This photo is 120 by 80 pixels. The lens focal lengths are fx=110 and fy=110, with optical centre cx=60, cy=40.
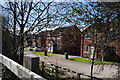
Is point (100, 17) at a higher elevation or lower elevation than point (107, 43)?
higher

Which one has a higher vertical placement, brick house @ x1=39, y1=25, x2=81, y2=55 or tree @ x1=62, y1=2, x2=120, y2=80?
tree @ x1=62, y1=2, x2=120, y2=80

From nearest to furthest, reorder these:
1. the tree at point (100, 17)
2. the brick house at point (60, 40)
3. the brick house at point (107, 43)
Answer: the tree at point (100, 17)
the brick house at point (107, 43)
the brick house at point (60, 40)

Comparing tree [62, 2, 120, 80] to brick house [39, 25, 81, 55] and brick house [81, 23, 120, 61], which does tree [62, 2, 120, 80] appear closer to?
brick house [81, 23, 120, 61]

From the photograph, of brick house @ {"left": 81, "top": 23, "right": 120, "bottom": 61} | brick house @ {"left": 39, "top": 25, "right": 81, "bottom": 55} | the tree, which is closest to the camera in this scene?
the tree

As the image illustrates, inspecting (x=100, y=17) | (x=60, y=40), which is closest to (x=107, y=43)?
(x=100, y=17)

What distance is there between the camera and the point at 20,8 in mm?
3338

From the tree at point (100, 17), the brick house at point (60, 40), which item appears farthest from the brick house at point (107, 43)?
the brick house at point (60, 40)

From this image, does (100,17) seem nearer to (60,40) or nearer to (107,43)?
(107,43)

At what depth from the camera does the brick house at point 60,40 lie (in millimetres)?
2289

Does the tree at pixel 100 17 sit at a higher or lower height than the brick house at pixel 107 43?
higher

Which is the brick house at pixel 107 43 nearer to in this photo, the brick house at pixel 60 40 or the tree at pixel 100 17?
the tree at pixel 100 17

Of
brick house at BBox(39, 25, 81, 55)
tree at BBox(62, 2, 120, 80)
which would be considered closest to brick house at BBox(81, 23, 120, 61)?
tree at BBox(62, 2, 120, 80)

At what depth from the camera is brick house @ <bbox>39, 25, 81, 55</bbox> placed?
229cm

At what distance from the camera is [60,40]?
2596 mm
